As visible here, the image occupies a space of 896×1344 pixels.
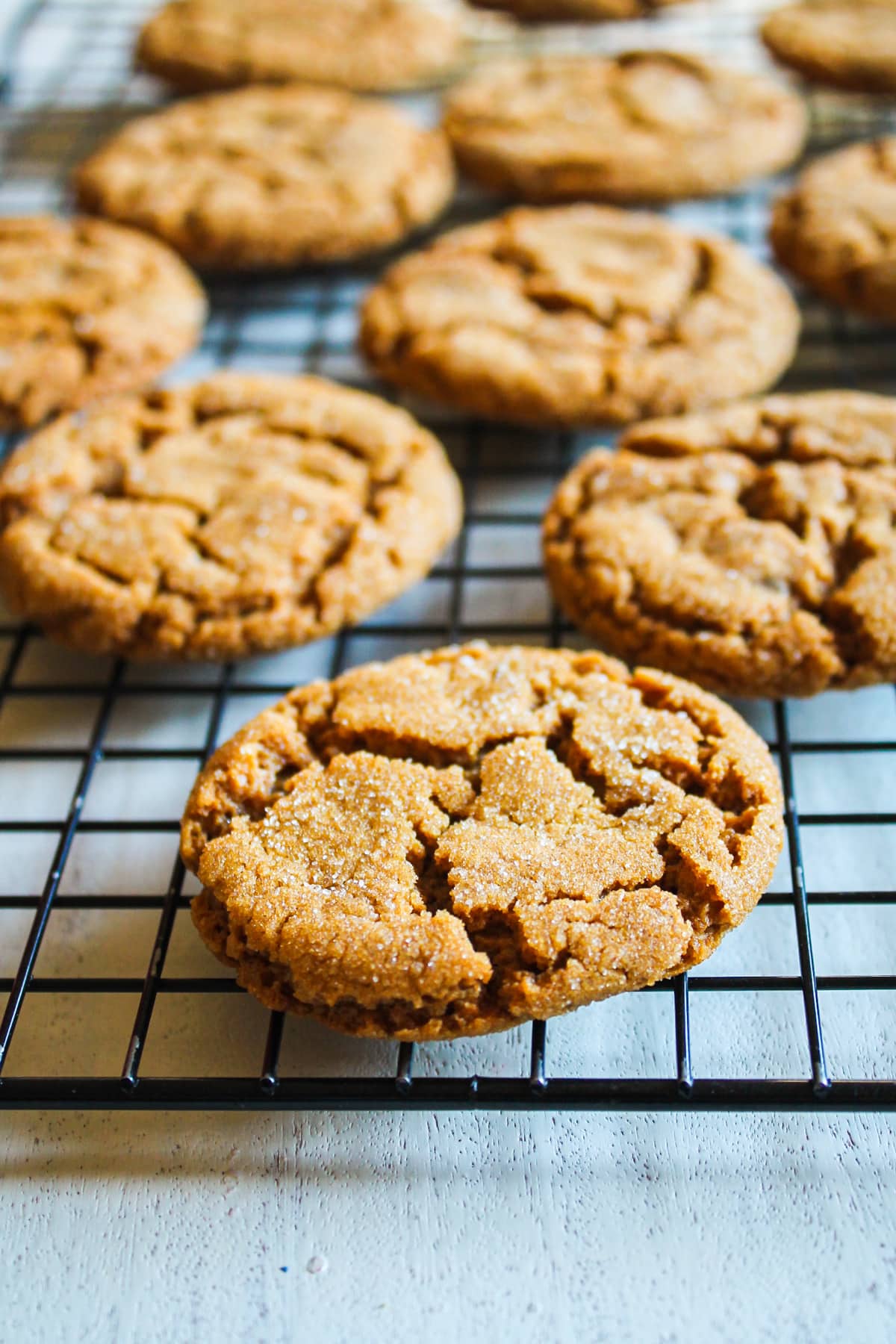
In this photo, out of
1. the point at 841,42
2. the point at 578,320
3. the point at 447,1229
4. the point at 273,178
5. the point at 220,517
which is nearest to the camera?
the point at 447,1229

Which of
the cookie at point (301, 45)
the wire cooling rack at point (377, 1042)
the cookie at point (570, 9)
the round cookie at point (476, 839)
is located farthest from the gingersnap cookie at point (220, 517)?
the cookie at point (570, 9)

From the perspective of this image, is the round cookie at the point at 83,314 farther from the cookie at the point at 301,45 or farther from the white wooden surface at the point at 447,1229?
the white wooden surface at the point at 447,1229

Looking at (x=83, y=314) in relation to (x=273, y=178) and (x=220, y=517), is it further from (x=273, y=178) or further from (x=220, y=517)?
(x=220, y=517)

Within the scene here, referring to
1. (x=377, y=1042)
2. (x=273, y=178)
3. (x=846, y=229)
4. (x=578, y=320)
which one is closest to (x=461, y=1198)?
(x=377, y=1042)

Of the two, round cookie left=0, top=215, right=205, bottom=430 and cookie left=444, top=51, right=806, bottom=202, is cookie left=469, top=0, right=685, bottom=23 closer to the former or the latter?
cookie left=444, top=51, right=806, bottom=202

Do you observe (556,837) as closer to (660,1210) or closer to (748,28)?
(660,1210)

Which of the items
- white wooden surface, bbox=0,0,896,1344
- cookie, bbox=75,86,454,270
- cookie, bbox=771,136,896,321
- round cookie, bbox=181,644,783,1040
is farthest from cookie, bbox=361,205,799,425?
white wooden surface, bbox=0,0,896,1344

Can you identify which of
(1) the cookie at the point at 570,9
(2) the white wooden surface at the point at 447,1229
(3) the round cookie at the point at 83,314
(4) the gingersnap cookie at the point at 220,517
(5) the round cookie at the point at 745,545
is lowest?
(2) the white wooden surface at the point at 447,1229
